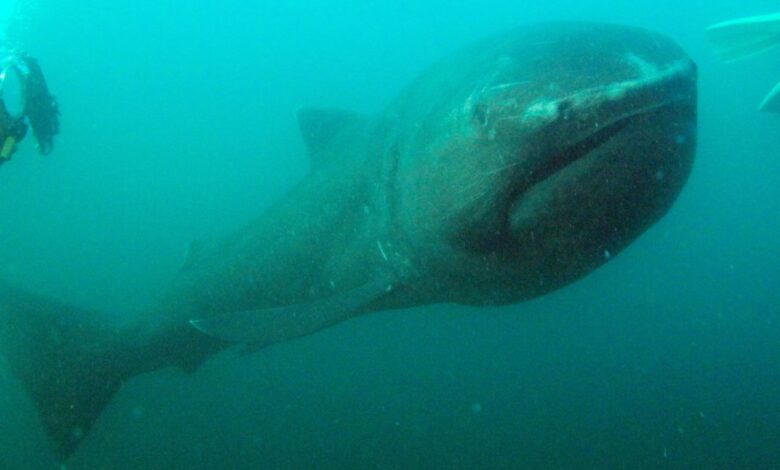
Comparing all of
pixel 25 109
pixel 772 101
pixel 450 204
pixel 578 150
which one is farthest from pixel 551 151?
pixel 772 101

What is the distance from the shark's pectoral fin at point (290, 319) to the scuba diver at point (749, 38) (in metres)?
6.98

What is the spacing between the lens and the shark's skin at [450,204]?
2389 millimetres

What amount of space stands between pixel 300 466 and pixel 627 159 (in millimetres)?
10686

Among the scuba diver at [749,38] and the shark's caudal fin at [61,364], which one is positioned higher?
the scuba diver at [749,38]

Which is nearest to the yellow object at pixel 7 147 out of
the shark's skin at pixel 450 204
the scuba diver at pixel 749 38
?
the shark's skin at pixel 450 204

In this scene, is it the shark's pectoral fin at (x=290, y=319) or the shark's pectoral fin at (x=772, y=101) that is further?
the shark's pectoral fin at (x=772, y=101)

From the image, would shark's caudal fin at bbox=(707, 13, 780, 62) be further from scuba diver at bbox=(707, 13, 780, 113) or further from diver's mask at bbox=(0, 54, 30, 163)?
diver's mask at bbox=(0, 54, 30, 163)

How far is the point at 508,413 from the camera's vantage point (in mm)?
13500

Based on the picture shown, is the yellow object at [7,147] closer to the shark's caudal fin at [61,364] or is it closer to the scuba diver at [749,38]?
the shark's caudal fin at [61,364]

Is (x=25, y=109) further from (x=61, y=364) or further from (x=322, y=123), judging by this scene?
(x=322, y=123)

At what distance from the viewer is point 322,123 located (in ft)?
20.9

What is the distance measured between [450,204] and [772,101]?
7.30 metres

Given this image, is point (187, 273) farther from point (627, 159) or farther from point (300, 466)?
point (300, 466)

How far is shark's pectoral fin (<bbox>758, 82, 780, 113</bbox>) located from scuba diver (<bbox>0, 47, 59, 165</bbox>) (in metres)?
9.85
